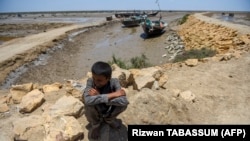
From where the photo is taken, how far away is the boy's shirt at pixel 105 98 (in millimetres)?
3074

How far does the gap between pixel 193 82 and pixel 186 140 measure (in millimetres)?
2636

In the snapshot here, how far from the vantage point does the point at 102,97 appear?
3.07 meters

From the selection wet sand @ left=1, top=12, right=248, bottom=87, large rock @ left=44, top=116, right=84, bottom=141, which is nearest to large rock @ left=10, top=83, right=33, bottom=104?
large rock @ left=44, top=116, right=84, bottom=141

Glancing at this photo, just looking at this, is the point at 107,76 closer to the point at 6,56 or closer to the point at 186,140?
the point at 186,140

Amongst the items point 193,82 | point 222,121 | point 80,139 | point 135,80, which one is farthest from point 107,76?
point 193,82

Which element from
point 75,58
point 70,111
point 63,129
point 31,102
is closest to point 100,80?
point 63,129

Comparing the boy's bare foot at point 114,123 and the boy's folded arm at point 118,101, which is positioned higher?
the boy's folded arm at point 118,101

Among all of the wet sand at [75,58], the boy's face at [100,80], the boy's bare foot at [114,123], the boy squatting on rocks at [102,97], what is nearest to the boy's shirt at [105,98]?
the boy squatting on rocks at [102,97]

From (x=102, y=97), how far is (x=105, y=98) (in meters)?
0.04

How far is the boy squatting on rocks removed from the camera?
3100mm

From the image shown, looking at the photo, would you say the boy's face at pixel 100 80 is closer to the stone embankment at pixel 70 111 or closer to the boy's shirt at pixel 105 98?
the boy's shirt at pixel 105 98

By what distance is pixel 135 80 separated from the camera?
5.01m

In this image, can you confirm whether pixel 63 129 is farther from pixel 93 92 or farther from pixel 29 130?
pixel 93 92

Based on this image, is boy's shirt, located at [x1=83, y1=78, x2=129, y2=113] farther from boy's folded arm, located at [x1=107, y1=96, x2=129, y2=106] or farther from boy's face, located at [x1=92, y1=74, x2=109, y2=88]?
boy's face, located at [x1=92, y1=74, x2=109, y2=88]
